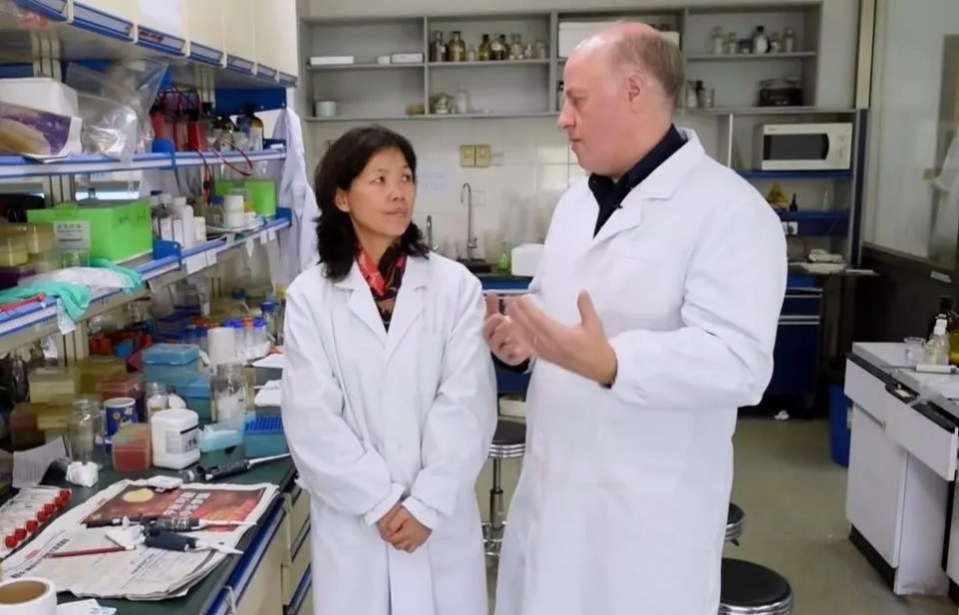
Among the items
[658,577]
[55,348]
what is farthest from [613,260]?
[55,348]

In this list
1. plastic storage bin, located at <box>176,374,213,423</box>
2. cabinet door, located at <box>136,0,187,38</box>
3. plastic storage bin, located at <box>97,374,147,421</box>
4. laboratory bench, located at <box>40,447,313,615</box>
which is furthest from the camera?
plastic storage bin, located at <box>176,374,213,423</box>

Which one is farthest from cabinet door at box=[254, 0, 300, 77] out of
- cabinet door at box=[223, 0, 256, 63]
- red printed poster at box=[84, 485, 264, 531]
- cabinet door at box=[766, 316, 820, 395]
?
cabinet door at box=[766, 316, 820, 395]

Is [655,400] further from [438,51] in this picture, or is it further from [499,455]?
[438,51]

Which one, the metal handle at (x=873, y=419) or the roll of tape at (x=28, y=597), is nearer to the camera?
the roll of tape at (x=28, y=597)

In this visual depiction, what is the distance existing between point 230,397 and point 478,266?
10.2 ft

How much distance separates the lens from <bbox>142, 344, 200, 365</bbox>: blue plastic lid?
7.68 ft

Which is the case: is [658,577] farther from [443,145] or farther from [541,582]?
[443,145]

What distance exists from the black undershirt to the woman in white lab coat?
39 cm

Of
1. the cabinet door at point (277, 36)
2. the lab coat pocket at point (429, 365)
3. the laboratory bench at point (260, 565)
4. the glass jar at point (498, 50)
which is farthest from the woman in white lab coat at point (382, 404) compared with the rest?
the glass jar at point (498, 50)

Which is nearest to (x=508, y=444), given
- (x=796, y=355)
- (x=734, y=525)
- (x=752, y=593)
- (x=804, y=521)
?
(x=734, y=525)

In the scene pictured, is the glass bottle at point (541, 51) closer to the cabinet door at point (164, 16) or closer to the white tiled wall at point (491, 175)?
the white tiled wall at point (491, 175)

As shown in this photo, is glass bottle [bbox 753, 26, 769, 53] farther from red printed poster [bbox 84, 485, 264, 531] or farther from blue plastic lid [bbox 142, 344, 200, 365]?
red printed poster [bbox 84, 485, 264, 531]

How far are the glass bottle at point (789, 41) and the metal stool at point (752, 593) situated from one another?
13.1ft

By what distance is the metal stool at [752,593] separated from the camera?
1.77 m
